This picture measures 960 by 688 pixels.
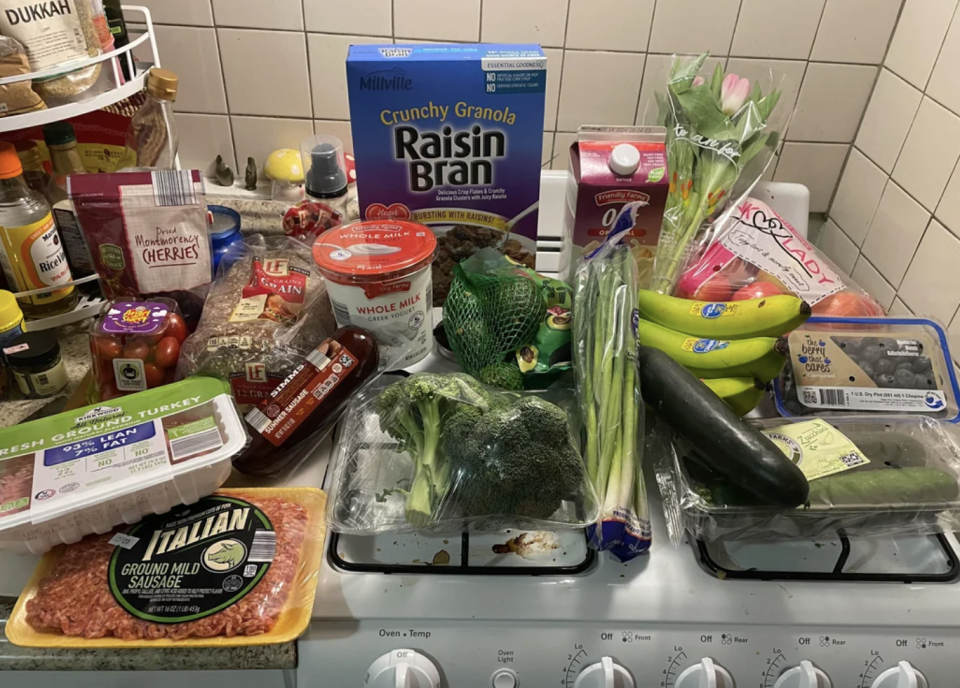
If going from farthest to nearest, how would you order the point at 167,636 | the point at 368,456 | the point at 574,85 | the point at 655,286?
the point at 574,85
the point at 655,286
the point at 368,456
the point at 167,636

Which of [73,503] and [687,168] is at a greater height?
[687,168]

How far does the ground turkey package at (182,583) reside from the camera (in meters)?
0.55

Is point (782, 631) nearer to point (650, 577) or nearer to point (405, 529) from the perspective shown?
point (650, 577)

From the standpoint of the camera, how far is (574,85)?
1048 millimetres

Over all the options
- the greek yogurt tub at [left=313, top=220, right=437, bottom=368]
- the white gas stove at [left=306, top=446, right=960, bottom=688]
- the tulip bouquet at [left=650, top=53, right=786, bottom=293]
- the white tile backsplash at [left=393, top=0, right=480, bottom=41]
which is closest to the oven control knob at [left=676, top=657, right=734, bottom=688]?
the white gas stove at [left=306, top=446, right=960, bottom=688]

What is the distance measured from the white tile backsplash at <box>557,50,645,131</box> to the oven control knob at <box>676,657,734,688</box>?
2.59 ft

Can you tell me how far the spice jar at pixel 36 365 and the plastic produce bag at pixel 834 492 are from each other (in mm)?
665

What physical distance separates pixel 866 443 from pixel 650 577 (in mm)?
266

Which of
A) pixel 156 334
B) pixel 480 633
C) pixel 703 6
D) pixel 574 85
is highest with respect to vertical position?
pixel 703 6

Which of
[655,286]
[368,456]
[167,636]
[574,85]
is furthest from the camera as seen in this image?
[574,85]

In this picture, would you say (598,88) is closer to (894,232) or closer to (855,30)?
(855,30)

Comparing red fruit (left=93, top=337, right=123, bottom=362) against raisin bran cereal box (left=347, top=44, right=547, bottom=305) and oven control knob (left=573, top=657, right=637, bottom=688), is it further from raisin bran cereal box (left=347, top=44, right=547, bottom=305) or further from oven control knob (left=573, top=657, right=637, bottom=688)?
oven control knob (left=573, top=657, right=637, bottom=688)

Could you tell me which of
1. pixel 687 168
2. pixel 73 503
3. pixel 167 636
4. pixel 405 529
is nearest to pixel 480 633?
pixel 405 529

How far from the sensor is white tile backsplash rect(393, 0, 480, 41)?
3.20 ft
